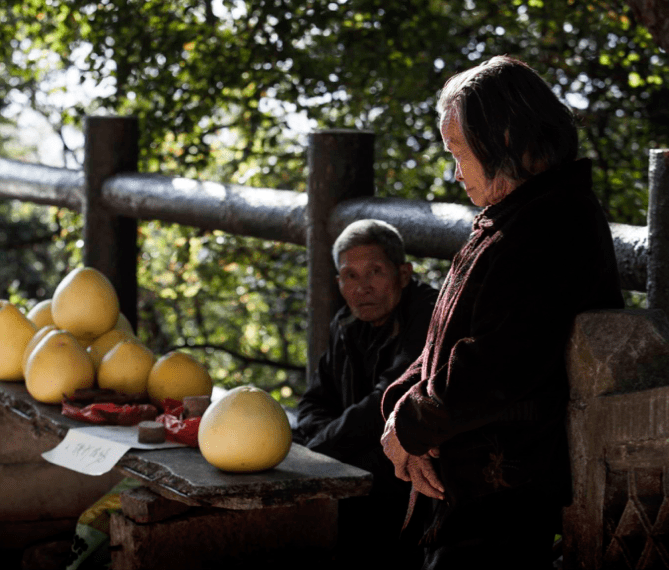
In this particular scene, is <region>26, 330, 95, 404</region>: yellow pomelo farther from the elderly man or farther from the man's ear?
the man's ear

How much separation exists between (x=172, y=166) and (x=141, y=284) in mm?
904

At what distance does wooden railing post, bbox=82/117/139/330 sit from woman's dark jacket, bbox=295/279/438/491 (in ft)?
5.29

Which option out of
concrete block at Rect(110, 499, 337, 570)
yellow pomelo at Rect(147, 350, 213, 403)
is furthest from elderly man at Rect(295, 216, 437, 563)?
yellow pomelo at Rect(147, 350, 213, 403)

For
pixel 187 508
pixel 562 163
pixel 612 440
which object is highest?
pixel 562 163

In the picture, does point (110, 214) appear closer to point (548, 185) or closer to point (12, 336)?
point (12, 336)

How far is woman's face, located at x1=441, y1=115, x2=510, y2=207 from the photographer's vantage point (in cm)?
175

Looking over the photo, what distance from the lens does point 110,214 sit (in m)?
4.38

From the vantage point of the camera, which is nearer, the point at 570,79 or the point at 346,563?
the point at 346,563

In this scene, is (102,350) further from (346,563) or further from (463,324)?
(463,324)

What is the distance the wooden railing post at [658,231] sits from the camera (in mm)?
2123

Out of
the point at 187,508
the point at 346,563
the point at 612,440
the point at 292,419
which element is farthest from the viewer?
the point at 292,419

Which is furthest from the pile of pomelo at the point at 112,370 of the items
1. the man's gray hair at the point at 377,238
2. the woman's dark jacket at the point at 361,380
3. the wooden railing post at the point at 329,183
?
the wooden railing post at the point at 329,183

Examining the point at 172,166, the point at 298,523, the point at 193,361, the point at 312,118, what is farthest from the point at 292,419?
the point at 172,166

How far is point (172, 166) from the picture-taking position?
7.05m
